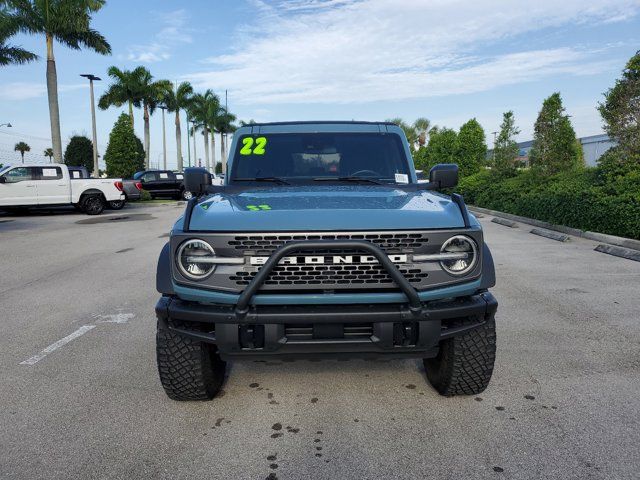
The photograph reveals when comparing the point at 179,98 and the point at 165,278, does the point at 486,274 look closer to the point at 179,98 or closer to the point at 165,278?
the point at 165,278

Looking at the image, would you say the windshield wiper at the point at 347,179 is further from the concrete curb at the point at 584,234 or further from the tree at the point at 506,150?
the tree at the point at 506,150

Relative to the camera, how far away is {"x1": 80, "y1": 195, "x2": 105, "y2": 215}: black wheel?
2025 cm

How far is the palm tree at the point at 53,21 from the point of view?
28.6m

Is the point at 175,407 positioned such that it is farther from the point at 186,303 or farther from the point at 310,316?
the point at 310,316

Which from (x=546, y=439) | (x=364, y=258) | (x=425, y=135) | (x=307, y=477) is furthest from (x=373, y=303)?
(x=425, y=135)

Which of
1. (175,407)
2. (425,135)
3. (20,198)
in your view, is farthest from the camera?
(425,135)

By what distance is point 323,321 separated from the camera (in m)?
2.80

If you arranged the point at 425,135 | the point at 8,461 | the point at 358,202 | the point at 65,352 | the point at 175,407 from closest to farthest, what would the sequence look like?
the point at 8,461
the point at 358,202
the point at 175,407
the point at 65,352
the point at 425,135

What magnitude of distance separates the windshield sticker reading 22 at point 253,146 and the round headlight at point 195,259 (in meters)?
1.70

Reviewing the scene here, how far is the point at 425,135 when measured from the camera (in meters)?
67.4

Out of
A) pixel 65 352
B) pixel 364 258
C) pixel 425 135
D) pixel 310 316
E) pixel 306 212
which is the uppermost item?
pixel 425 135

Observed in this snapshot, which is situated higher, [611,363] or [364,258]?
[364,258]

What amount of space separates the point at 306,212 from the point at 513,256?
7.61 m

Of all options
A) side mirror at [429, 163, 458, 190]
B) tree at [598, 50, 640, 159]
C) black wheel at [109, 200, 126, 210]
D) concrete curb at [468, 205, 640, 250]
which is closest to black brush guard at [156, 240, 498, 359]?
side mirror at [429, 163, 458, 190]
